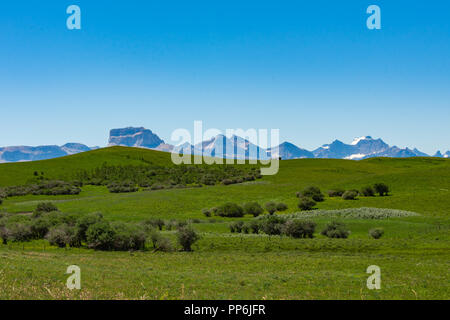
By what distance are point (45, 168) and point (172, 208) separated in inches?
3499

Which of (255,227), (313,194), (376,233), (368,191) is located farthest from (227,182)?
(376,233)

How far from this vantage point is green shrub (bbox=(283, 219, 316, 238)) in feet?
157

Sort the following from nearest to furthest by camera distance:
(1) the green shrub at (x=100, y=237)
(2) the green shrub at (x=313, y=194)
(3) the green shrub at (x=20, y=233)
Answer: (1) the green shrub at (x=100, y=237), (3) the green shrub at (x=20, y=233), (2) the green shrub at (x=313, y=194)

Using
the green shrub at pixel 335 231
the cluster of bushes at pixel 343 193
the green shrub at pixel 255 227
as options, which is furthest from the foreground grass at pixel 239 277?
the cluster of bushes at pixel 343 193

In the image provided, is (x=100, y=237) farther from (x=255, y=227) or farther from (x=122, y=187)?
(x=122, y=187)

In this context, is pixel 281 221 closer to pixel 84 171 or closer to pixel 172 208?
pixel 172 208

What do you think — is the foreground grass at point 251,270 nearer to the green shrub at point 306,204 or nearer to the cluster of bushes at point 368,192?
the green shrub at point 306,204

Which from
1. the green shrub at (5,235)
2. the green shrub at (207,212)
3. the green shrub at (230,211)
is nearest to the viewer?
the green shrub at (5,235)

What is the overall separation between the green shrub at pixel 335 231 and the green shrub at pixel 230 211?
2344 cm

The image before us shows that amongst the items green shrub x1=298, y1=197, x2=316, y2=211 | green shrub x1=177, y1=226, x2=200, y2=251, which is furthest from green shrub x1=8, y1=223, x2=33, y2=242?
green shrub x1=298, y1=197, x2=316, y2=211

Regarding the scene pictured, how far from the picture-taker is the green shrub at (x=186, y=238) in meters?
40.7

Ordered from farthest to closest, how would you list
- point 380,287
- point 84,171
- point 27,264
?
1. point 84,171
2. point 27,264
3. point 380,287
